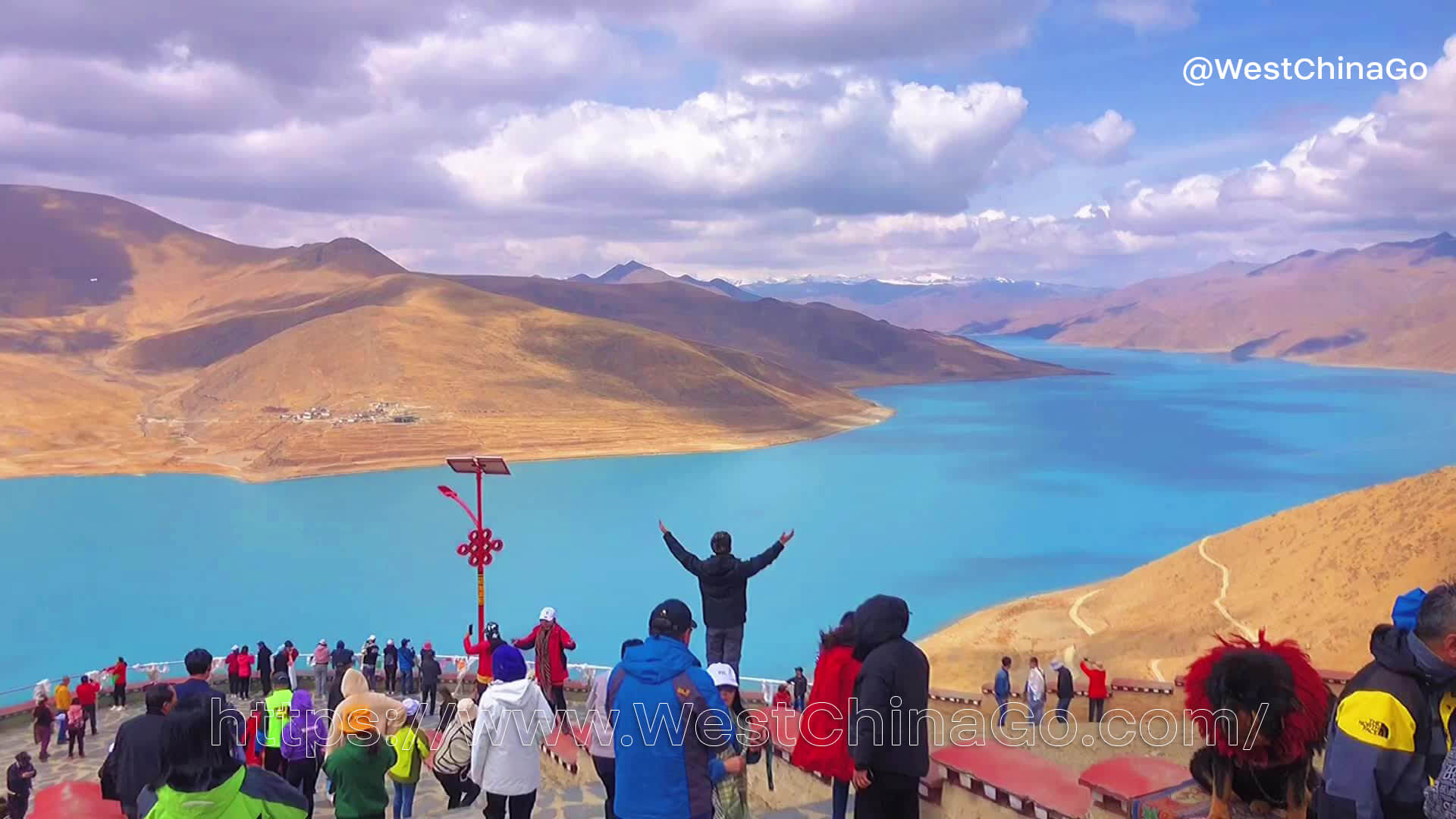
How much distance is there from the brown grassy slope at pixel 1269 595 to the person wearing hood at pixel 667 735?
56.6 ft

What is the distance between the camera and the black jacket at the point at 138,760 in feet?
15.3

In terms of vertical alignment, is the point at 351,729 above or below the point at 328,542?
above

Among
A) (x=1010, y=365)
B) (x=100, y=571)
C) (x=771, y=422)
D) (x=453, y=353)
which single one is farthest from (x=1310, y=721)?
(x=1010, y=365)

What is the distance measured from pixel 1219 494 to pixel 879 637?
56.9 metres

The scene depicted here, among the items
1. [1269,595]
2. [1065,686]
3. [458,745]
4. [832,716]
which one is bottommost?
[1269,595]

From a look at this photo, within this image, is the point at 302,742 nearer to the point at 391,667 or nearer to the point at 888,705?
the point at 888,705

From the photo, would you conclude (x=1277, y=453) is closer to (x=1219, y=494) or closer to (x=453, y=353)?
(x=1219, y=494)

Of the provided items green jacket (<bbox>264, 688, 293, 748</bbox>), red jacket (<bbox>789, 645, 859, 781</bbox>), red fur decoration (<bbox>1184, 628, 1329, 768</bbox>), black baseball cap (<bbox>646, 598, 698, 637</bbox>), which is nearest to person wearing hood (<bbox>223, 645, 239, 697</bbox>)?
green jacket (<bbox>264, 688, 293, 748</bbox>)

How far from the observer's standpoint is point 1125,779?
5664 millimetres

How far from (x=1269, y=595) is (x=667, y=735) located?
2350 cm

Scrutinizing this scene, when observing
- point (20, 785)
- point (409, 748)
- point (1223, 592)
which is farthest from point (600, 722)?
point (1223, 592)

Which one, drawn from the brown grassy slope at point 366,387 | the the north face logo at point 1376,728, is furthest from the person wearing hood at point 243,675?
the brown grassy slope at point 366,387

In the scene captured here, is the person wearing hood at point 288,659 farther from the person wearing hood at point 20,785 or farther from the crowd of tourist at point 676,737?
the crowd of tourist at point 676,737

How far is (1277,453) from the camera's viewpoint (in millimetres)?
71562
